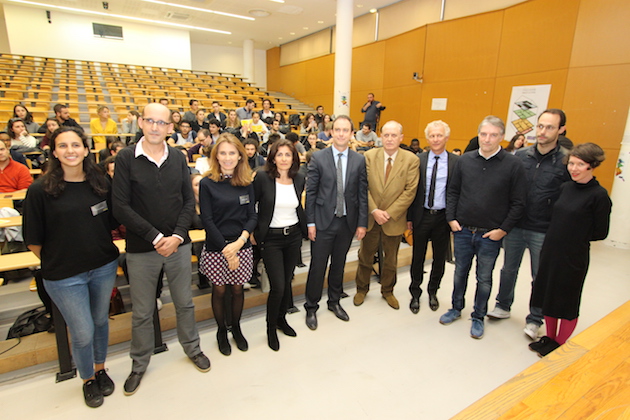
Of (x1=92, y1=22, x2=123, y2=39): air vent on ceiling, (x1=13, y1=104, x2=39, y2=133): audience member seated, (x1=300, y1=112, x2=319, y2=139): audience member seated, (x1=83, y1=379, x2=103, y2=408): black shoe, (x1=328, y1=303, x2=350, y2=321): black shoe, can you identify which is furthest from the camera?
(x1=92, y1=22, x2=123, y2=39): air vent on ceiling

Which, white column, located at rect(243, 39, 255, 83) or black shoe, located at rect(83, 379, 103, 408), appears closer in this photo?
black shoe, located at rect(83, 379, 103, 408)

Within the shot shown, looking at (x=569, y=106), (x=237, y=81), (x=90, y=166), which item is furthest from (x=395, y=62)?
(x=90, y=166)

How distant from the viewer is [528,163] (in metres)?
2.39

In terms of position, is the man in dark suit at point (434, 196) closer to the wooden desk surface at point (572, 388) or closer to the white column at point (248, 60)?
the wooden desk surface at point (572, 388)

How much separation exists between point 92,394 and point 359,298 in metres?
1.94

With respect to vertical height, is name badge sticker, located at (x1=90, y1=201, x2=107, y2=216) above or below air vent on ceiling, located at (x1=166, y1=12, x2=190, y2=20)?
below

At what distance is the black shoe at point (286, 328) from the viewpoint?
246 centimetres

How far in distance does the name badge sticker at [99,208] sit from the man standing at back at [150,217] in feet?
0.21

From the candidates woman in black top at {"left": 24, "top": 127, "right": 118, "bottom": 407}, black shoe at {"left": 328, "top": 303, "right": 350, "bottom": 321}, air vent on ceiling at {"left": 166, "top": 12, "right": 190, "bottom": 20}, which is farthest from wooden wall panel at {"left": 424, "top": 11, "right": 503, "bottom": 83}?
air vent on ceiling at {"left": 166, "top": 12, "right": 190, "bottom": 20}

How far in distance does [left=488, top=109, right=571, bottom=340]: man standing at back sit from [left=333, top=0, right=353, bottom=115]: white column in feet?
22.3

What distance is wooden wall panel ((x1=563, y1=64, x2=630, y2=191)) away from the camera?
5.13 meters

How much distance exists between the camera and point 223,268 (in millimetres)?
2096

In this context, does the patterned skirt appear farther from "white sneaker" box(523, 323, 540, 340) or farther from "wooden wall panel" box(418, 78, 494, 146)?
"wooden wall panel" box(418, 78, 494, 146)

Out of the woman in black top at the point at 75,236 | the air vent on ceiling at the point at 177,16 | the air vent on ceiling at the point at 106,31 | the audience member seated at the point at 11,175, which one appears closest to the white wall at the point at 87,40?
the air vent on ceiling at the point at 106,31
